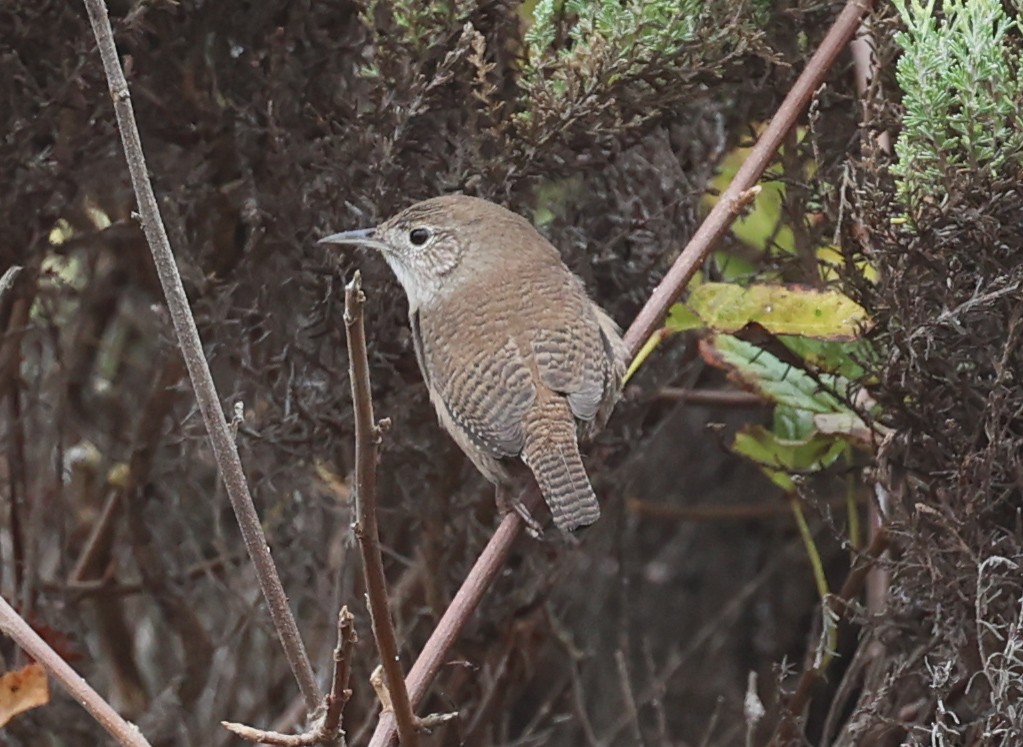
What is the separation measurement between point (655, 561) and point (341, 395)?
208 centimetres

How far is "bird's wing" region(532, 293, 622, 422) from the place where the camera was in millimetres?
2436

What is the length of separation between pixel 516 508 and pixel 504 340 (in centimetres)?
41

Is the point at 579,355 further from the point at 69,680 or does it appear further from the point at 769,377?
the point at 69,680

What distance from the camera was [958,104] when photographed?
2.00m

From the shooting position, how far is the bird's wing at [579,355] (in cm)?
244

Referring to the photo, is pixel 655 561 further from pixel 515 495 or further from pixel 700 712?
pixel 515 495

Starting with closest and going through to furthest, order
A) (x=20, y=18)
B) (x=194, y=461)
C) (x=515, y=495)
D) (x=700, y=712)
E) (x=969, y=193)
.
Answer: (x=969, y=193) < (x=20, y=18) < (x=515, y=495) < (x=194, y=461) < (x=700, y=712)

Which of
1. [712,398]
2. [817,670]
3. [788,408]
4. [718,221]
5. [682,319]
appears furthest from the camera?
[712,398]

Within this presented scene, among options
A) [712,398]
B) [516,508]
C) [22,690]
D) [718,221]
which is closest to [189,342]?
[22,690]

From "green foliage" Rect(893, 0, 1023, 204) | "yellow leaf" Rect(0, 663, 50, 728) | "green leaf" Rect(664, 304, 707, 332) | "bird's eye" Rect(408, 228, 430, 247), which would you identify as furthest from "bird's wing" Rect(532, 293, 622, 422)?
"yellow leaf" Rect(0, 663, 50, 728)

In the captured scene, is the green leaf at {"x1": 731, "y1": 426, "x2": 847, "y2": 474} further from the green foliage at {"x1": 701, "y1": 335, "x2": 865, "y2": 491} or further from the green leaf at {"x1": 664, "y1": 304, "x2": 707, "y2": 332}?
the green leaf at {"x1": 664, "y1": 304, "x2": 707, "y2": 332}

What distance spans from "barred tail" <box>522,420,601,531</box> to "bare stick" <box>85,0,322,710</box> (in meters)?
0.69

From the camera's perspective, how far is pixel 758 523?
4320 mm

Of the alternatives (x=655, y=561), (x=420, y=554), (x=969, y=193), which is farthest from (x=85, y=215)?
(x=655, y=561)
